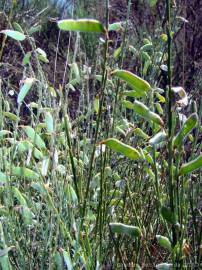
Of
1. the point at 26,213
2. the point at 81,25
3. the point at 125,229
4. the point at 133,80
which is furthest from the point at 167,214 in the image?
the point at 26,213

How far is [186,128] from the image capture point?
92 cm

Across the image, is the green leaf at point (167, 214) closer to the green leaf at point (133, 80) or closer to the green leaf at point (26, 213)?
the green leaf at point (133, 80)


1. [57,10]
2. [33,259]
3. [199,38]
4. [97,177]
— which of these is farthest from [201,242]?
[57,10]

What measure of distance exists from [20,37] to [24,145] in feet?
0.94

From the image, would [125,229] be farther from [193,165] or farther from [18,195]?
[18,195]

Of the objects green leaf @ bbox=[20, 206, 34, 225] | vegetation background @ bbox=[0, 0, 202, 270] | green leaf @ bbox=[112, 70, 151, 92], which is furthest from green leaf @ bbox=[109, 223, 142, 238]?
green leaf @ bbox=[20, 206, 34, 225]

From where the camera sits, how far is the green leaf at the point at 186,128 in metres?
0.90

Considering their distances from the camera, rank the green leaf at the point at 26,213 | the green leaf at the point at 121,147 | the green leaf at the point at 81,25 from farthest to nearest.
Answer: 1. the green leaf at the point at 26,213
2. the green leaf at the point at 121,147
3. the green leaf at the point at 81,25

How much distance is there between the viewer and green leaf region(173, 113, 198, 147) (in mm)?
898

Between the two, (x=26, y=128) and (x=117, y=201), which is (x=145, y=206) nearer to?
(x=117, y=201)

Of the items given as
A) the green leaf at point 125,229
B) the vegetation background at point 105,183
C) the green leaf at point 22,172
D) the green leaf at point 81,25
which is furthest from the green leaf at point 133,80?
the green leaf at point 22,172

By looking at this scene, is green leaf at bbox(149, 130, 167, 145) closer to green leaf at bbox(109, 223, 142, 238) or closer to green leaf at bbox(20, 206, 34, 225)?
green leaf at bbox(109, 223, 142, 238)

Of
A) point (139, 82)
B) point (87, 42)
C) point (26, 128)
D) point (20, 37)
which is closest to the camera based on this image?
point (139, 82)

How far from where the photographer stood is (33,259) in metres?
1.46
